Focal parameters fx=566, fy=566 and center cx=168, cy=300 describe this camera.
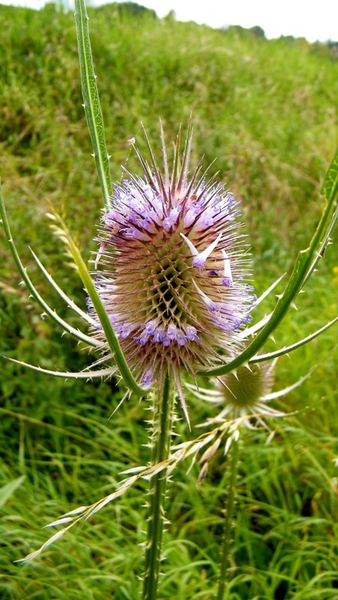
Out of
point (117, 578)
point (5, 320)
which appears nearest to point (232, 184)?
point (5, 320)

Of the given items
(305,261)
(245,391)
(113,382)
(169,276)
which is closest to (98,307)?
(305,261)

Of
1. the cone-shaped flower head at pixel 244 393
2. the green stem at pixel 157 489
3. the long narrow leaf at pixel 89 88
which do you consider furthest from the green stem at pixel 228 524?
the long narrow leaf at pixel 89 88

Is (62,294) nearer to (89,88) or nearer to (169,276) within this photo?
(169,276)

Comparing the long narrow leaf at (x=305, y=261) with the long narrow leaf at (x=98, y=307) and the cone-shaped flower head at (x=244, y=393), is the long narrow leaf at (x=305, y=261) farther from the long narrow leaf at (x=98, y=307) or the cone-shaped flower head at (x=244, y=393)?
the cone-shaped flower head at (x=244, y=393)

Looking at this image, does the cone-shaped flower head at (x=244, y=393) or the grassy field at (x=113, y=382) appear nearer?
the cone-shaped flower head at (x=244, y=393)

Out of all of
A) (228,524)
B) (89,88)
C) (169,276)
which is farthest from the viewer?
(228,524)

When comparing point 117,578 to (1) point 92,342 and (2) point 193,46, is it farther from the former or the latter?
(2) point 193,46

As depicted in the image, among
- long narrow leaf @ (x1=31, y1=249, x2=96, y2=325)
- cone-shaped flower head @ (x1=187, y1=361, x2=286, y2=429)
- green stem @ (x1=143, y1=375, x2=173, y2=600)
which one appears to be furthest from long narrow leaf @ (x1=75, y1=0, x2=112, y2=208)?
cone-shaped flower head @ (x1=187, y1=361, x2=286, y2=429)
